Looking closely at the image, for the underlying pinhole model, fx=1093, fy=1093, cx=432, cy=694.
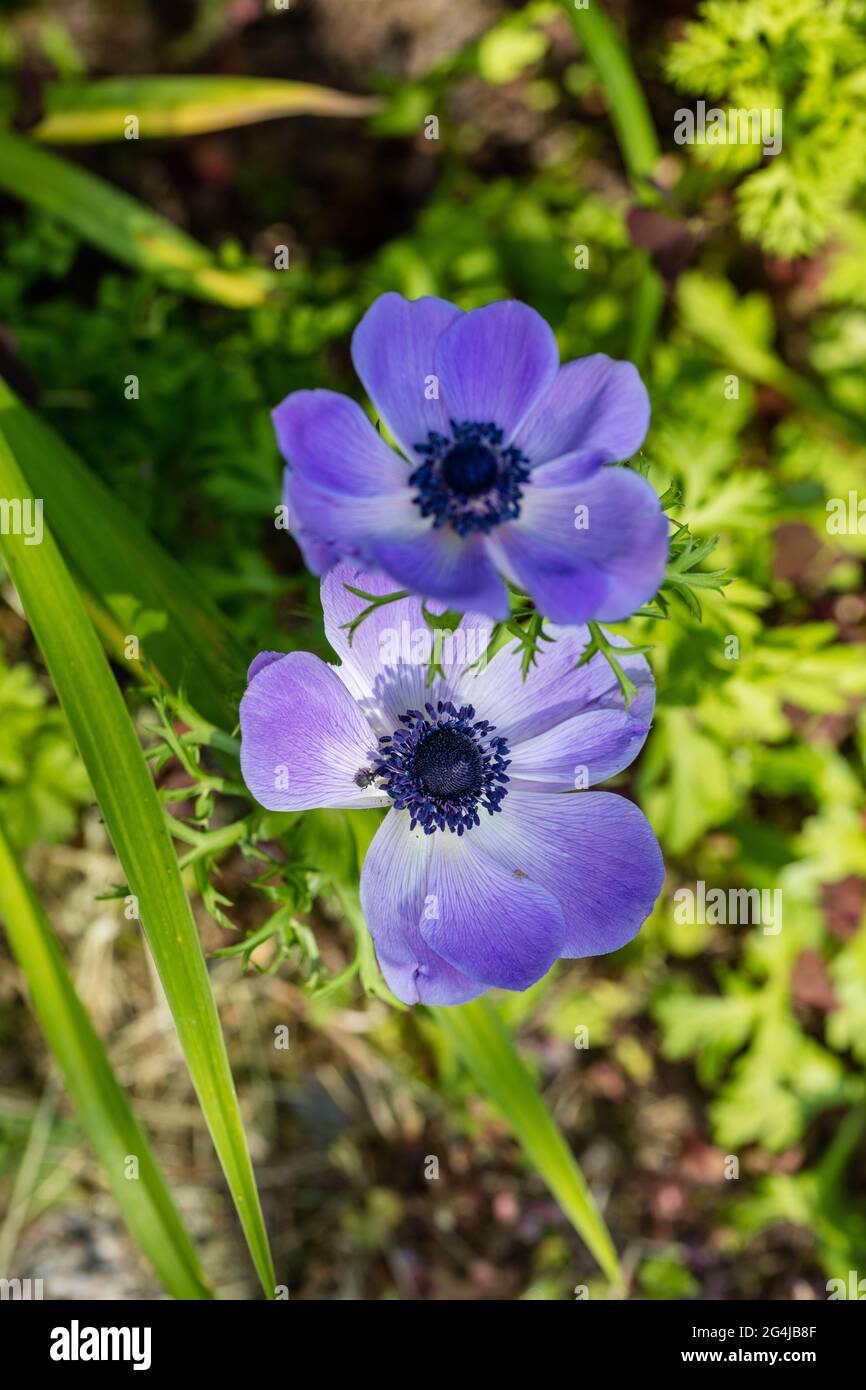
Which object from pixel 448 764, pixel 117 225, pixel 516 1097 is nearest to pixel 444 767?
pixel 448 764

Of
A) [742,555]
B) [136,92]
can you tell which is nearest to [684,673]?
[742,555]

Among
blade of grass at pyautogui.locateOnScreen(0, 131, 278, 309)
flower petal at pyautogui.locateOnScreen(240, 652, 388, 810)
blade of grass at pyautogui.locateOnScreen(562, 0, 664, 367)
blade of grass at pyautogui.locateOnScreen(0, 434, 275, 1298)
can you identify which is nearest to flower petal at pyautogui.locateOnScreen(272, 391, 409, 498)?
flower petal at pyautogui.locateOnScreen(240, 652, 388, 810)

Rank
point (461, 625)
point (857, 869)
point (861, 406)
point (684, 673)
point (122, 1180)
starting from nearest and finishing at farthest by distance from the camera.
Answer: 1. point (461, 625)
2. point (122, 1180)
3. point (684, 673)
4. point (857, 869)
5. point (861, 406)

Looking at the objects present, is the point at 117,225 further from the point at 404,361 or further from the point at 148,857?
the point at 148,857

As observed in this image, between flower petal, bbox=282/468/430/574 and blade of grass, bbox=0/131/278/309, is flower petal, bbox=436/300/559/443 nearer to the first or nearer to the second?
flower petal, bbox=282/468/430/574

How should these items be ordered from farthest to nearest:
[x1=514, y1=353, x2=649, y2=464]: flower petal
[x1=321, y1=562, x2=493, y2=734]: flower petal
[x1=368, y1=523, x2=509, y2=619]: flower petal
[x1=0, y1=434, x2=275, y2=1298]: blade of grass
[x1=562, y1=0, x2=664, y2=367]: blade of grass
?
[x1=562, y1=0, x2=664, y2=367]: blade of grass, [x1=0, y1=434, x2=275, y2=1298]: blade of grass, [x1=321, y1=562, x2=493, y2=734]: flower petal, [x1=514, y1=353, x2=649, y2=464]: flower petal, [x1=368, y1=523, x2=509, y2=619]: flower petal

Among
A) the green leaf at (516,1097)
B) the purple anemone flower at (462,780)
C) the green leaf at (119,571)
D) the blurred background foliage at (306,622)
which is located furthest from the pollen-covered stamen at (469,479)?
the blurred background foliage at (306,622)

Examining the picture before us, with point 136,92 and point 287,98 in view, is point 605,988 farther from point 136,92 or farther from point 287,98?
point 136,92
